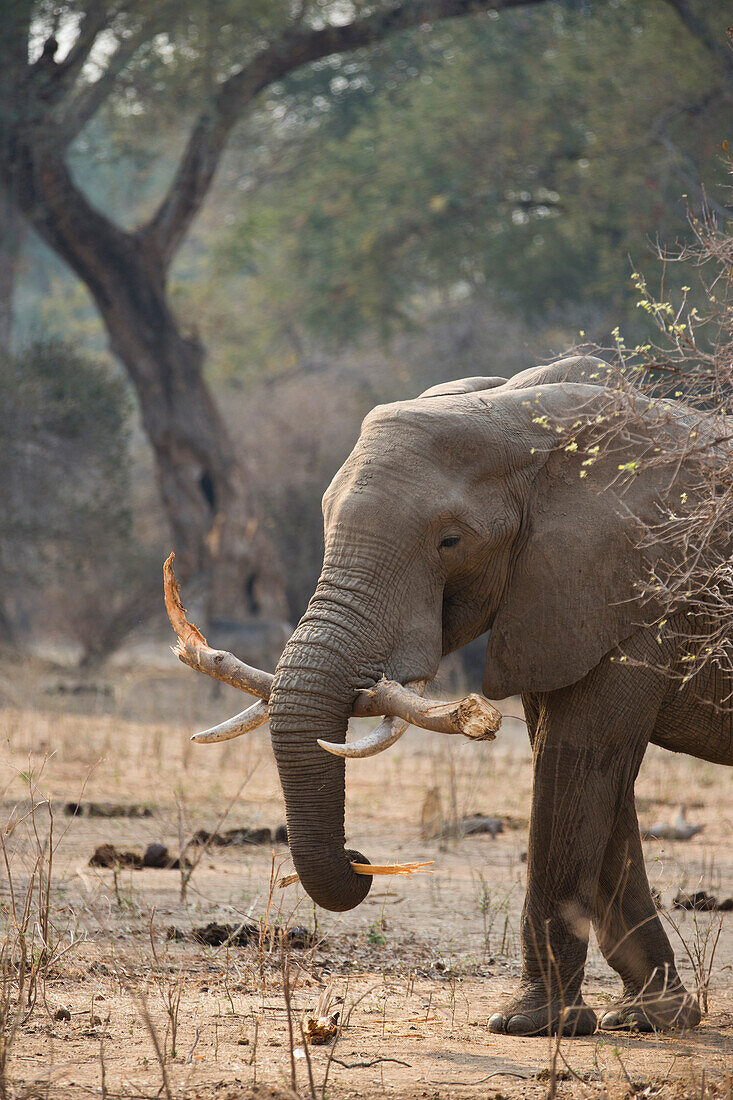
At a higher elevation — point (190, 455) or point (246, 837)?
point (190, 455)

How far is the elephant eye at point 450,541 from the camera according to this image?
14.1ft

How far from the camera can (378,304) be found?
21266 millimetres

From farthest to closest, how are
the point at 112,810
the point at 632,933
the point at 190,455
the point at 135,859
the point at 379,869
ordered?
the point at 190,455 < the point at 112,810 < the point at 135,859 < the point at 632,933 < the point at 379,869

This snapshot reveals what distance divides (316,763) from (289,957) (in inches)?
60.2

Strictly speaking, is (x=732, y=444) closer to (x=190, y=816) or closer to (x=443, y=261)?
(x=190, y=816)

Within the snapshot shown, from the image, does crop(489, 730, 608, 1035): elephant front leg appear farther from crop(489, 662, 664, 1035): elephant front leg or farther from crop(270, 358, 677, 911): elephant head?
crop(270, 358, 677, 911): elephant head

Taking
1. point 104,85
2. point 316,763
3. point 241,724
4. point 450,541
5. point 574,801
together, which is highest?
point 104,85

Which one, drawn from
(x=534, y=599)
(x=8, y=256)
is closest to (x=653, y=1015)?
(x=534, y=599)

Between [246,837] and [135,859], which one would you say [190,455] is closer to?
[246,837]

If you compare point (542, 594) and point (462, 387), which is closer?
point (542, 594)

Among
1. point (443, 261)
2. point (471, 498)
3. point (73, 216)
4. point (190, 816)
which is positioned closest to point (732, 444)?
point (471, 498)

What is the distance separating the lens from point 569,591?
4383 millimetres

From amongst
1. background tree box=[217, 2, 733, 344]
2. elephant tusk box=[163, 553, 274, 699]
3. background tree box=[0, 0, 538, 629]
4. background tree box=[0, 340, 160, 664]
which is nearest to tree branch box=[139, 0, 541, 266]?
background tree box=[0, 0, 538, 629]

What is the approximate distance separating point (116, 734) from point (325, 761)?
28.1 feet
